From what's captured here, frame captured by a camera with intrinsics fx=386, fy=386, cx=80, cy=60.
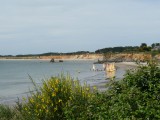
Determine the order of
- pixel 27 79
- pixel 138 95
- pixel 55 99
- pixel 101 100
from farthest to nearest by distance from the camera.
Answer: pixel 27 79 < pixel 55 99 < pixel 101 100 < pixel 138 95

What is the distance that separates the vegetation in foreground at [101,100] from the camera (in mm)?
6883

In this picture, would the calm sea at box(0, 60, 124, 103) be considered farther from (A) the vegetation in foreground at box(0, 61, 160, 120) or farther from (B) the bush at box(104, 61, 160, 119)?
(B) the bush at box(104, 61, 160, 119)

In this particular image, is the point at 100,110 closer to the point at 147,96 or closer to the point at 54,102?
the point at 147,96

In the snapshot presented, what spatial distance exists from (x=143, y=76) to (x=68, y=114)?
1.75 metres

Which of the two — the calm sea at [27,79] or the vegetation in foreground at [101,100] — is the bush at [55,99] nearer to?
the vegetation in foreground at [101,100]

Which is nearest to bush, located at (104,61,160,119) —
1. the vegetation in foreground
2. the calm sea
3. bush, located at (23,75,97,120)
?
the vegetation in foreground

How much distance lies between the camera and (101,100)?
26.0 feet

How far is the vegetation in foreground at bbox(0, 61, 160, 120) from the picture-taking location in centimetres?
688

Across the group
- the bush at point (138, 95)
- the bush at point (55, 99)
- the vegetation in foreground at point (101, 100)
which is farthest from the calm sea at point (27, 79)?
the bush at point (138, 95)

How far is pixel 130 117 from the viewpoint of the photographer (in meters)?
6.69

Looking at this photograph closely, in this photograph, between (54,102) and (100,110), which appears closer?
(100,110)

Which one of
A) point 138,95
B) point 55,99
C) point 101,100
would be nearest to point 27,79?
point 55,99

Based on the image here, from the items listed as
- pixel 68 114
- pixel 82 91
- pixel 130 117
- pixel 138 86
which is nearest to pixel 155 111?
pixel 130 117

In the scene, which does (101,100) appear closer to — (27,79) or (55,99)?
(55,99)
